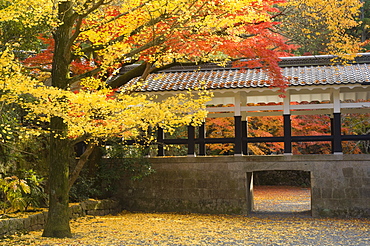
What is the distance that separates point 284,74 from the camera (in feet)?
46.9

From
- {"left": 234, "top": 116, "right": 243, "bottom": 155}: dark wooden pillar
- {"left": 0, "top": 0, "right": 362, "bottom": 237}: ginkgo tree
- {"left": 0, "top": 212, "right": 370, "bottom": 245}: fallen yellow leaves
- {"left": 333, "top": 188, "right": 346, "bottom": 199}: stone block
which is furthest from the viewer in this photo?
{"left": 234, "top": 116, "right": 243, "bottom": 155}: dark wooden pillar

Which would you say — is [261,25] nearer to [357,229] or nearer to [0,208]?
[357,229]

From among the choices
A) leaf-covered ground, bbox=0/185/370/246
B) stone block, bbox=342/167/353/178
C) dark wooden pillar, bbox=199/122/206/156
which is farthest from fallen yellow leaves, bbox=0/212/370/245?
dark wooden pillar, bbox=199/122/206/156

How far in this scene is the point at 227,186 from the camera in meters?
14.1

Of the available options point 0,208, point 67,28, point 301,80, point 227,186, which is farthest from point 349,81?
point 0,208

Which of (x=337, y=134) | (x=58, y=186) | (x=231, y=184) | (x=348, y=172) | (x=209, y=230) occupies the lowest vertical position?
(x=209, y=230)

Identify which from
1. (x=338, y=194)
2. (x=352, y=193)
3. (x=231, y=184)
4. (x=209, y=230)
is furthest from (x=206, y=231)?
(x=352, y=193)

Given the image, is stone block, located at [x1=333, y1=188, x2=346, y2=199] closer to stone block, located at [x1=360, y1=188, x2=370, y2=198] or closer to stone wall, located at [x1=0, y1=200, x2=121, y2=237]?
stone block, located at [x1=360, y1=188, x2=370, y2=198]

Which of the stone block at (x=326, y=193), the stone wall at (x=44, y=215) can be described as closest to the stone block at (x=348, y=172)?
the stone block at (x=326, y=193)

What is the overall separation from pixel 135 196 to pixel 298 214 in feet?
16.3

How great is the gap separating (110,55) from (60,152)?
2.12m

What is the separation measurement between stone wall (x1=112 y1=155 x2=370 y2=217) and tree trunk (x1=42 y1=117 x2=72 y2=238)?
530 cm

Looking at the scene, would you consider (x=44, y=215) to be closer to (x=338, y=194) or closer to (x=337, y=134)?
(x=338, y=194)

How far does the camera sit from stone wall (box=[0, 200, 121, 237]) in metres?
9.19
